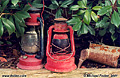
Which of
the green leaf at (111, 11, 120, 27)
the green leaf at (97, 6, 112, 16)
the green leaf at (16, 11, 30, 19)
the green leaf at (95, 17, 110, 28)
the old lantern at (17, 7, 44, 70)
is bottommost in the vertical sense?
the old lantern at (17, 7, 44, 70)

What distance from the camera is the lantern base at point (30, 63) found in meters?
2.82

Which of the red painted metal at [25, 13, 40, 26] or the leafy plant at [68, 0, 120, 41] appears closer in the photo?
the leafy plant at [68, 0, 120, 41]

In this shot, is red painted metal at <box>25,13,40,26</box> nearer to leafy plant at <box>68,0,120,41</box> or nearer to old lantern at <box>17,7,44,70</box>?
old lantern at <box>17,7,44,70</box>

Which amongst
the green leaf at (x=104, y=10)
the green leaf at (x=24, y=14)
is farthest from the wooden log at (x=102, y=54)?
the green leaf at (x=24, y=14)

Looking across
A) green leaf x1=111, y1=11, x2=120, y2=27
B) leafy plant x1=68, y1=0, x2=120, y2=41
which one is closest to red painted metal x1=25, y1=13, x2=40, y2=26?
leafy plant x1=68, y1=0, x2=120, y2=41

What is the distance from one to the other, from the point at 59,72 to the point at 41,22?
0.78 meters

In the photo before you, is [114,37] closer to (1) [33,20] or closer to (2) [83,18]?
(2) [83,18]

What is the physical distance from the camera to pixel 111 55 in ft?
9.52

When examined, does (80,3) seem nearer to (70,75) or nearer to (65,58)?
(65,58)

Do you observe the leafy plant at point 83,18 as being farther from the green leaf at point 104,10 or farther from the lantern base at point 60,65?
Answer: the lantern base at point 60,65

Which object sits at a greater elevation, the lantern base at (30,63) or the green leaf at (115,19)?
the green leaf at (115,19)

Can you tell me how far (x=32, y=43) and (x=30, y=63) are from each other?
0.30 meters

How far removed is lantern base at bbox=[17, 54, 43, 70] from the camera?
2.82 meters

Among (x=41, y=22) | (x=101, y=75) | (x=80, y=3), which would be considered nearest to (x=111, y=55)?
(x=101, y=75)
